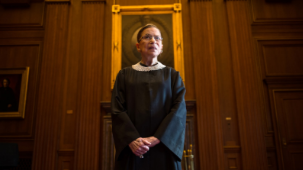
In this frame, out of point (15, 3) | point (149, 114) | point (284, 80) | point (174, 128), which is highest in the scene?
point (15, 3)

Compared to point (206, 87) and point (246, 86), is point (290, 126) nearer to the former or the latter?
point (246, 86)

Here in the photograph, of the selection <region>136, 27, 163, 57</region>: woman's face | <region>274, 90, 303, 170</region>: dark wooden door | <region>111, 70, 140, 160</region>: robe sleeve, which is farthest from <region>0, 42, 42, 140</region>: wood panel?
<region>274, 90, 303, 170</region>: dark wooden door

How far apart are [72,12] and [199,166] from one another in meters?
4.89

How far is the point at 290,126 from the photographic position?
5816mm

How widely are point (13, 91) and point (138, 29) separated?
3.50m

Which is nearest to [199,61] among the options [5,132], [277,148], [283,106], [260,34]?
[260,34]

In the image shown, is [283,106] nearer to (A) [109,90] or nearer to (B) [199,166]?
(B) [199,166]

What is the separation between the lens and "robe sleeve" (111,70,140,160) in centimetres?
186

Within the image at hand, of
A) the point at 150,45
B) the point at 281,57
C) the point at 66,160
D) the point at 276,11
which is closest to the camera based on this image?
the point at 150,45

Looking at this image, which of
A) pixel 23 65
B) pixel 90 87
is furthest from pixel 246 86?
pixel 23 65

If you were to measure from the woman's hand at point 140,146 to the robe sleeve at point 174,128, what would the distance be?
11 cm

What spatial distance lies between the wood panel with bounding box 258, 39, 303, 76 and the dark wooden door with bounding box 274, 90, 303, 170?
1.79 ft

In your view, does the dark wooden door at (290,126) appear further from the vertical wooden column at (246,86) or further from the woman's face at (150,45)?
the woman's face at (150,45)

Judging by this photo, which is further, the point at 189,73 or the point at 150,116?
the point at 189,73
